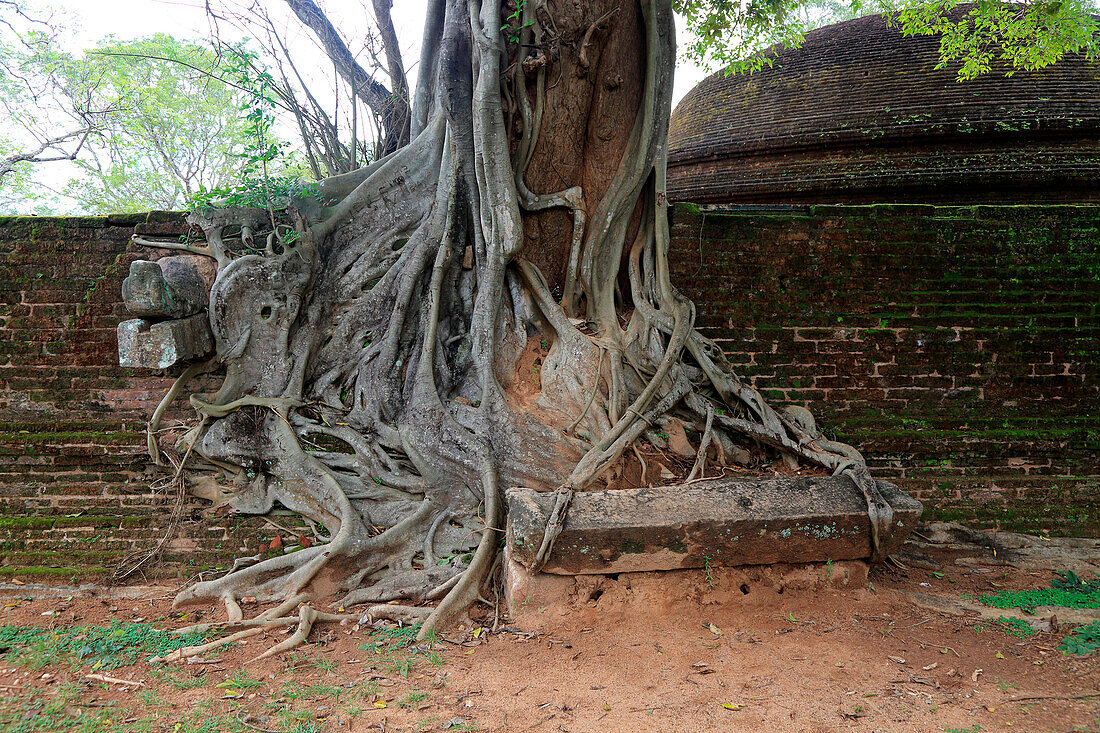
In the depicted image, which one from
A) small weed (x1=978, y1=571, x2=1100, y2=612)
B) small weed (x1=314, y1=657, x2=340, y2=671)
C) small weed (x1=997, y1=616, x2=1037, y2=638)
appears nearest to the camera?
small weed (x1=314, y1=657, x2=340, y2=671)

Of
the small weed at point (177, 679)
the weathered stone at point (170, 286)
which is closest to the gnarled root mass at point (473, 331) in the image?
the weathered stone at point (170, 286)

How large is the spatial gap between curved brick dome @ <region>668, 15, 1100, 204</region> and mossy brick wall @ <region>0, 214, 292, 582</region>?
23.9ft

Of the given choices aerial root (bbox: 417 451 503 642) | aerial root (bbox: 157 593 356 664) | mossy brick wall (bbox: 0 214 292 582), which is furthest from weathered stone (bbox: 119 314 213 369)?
aerial root (bbox: 417 451 503 642)

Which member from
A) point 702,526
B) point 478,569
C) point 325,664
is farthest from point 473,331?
point 325,664

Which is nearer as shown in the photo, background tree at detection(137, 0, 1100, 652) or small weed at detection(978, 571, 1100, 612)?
small weed at detection(978, 571, 1100, 612)

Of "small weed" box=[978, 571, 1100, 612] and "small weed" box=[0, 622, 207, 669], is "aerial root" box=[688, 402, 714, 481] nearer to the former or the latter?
"small weed" box=[978, 571, 1100, 612]

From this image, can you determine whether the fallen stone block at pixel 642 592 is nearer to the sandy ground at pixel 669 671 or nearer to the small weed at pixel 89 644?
the sandy ground at pixel 669 671

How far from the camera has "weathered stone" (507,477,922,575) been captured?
117 inches

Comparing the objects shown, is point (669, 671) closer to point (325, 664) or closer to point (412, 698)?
point (412, 698)

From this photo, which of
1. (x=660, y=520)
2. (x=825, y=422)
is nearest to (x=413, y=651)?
(x=660, y=520)

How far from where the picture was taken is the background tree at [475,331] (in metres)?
3.66

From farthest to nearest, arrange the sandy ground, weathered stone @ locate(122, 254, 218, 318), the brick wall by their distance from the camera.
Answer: the brick wall → weathered stone @ locate(122, 254, 218, 318) → the sandy ground

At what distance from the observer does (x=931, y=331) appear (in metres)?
4.63

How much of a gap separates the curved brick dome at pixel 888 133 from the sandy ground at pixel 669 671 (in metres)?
6.26
